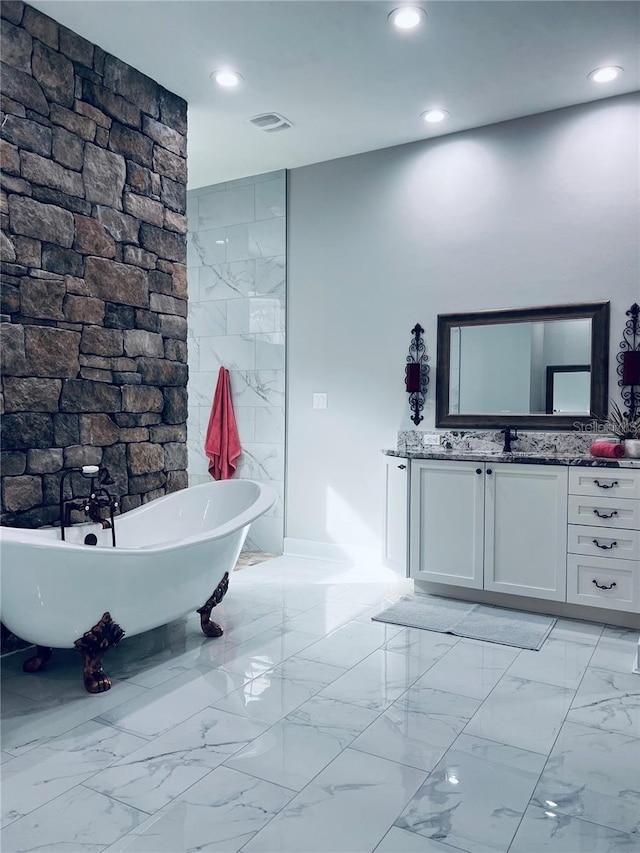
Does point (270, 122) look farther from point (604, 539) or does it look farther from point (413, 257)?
point (604, 539)

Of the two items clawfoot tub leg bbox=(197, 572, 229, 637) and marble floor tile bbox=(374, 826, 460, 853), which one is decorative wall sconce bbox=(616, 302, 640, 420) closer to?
clawfoot tub leg bbox=(197, 572, 229, 637)

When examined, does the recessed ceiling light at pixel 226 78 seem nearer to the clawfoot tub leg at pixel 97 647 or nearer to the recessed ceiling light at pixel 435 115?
the recessed ceiling light at pixel 435 115

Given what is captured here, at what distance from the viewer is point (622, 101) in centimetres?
360

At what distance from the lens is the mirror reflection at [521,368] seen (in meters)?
3.73

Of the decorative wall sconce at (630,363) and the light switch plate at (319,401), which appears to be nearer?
the decorative wall sconce at (630,363)

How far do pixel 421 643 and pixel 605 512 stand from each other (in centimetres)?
115

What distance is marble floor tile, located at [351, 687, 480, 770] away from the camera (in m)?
2.06

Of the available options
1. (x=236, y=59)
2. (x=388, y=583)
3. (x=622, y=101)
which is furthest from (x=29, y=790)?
(x=622, y=101)

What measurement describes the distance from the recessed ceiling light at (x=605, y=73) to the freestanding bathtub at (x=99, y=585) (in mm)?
2839

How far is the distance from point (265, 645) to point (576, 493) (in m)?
1.75

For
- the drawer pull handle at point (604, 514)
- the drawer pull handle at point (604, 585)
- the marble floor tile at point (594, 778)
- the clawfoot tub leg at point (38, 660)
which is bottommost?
the marble floor tile at point (594, 778)

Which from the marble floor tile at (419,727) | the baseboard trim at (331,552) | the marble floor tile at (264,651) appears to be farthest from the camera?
the baseboard trim at (331,552)

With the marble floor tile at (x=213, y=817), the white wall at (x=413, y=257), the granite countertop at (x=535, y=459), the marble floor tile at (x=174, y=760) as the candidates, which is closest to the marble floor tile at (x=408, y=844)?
the marble floor tile at (x=213, y=817)

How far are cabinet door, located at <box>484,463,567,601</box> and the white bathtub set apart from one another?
4.19 ft
